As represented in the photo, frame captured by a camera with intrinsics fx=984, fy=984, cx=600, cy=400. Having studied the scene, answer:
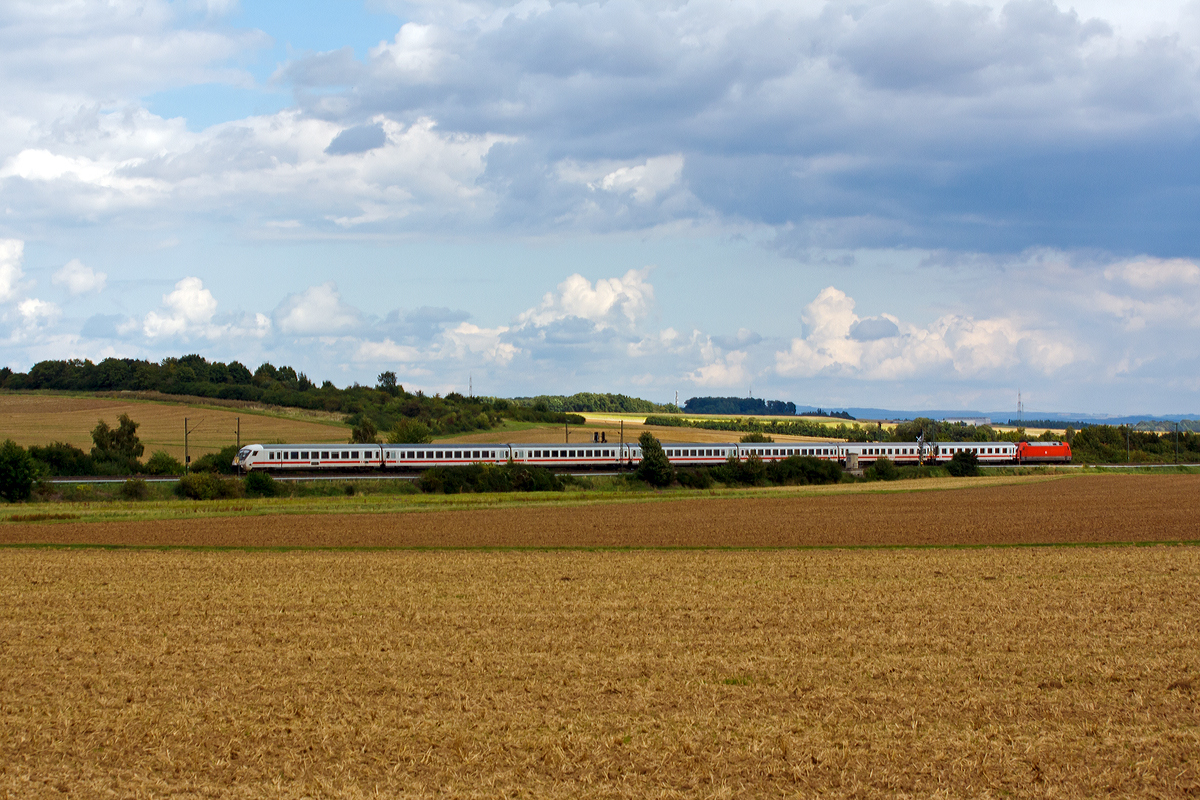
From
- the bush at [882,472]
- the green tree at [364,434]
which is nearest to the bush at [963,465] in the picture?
the bush at [882,472]

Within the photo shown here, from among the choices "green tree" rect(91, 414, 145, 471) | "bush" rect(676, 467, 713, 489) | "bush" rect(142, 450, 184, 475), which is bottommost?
"bush" rect(676, 467, 713, 489)

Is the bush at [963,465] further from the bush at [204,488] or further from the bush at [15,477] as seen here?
Result: the bush at [15,477]

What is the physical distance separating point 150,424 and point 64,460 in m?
39.2

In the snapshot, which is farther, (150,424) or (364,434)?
(150,424)

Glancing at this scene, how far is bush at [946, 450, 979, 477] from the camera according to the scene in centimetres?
8875

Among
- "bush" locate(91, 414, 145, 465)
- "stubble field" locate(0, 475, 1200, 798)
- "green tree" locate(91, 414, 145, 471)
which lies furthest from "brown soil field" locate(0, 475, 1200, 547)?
Result: "bush" locate(91, 414, 145, 465)

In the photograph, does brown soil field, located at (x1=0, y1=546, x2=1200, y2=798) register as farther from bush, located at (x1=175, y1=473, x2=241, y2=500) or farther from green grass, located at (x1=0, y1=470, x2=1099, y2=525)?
bush, located at (x1=175, y1=473, x2=241, y2=500)

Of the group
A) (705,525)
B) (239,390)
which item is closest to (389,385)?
(239,390)

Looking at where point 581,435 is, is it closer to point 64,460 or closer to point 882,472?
point 882,472

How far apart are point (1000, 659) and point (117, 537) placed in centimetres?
3144

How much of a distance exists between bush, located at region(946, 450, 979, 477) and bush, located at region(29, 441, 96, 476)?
7183 centimetres

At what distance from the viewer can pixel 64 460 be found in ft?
243

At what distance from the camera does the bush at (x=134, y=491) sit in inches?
2296

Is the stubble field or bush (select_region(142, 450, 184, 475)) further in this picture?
bush (select_region(142, 450, 184, 475))
